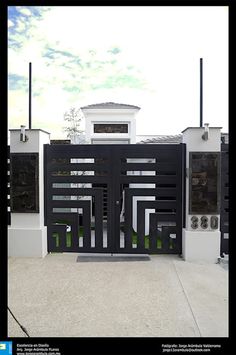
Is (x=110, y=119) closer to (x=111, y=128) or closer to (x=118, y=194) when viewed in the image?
(x=111, y=128)

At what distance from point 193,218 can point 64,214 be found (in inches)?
106

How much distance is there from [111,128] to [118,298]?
831cm

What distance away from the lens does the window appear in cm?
1062

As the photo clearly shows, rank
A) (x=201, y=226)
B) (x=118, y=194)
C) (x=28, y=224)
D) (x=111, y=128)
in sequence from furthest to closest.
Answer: (x=111, y=128), (x=118, y=194), (x=28, y=224), (x=201, y=226)

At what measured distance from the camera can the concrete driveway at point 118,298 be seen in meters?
2.63

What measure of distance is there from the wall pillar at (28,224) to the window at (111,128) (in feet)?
19.4

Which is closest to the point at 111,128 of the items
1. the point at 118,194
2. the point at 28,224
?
the point at 118,194

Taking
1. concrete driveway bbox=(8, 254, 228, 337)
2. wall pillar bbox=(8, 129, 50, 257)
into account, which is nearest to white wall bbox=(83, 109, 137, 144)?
wall pillar bbox=(8, 129, 50, 257)

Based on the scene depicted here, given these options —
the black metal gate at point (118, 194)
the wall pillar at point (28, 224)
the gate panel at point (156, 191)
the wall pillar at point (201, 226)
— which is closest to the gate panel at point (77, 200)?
the black metal gate at point (118, 194)

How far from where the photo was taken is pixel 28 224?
489 cm

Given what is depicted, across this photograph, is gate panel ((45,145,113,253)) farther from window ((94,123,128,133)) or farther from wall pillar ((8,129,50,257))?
window ((94,123,128,133))

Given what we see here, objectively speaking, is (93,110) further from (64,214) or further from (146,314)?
(146,314)

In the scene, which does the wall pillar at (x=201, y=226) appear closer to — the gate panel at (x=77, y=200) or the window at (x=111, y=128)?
the gate panel at (x=77, y=200)
